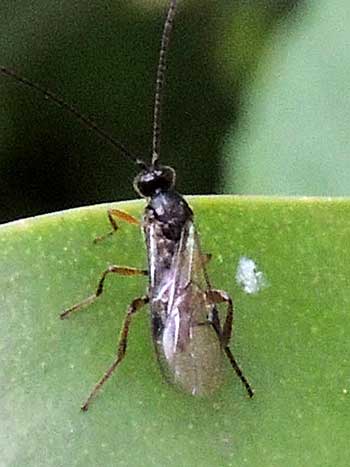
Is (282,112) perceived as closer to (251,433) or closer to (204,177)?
(204,177)

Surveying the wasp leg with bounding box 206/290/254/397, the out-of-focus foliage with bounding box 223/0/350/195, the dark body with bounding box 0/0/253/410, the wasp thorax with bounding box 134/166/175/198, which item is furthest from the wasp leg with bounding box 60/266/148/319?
the out-of-focus foliage with bounding box 223/0/350/195

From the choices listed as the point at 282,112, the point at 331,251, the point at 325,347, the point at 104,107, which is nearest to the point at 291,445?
the point at 325,347

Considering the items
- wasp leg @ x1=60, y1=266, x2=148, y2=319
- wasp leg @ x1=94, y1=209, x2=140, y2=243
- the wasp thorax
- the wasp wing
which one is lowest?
the wasp wing

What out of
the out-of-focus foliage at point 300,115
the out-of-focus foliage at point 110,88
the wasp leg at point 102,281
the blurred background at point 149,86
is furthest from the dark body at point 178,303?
the out-of-focus foliage at point 110,88

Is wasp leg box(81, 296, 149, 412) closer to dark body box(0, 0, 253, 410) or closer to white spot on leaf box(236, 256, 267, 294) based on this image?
dark body box(0, 0, 253, 410)

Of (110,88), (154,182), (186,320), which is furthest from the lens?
(110,88)

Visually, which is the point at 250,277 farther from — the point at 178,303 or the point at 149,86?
the point at 149,86

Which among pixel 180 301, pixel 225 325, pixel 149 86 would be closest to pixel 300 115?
pixel 149 86
